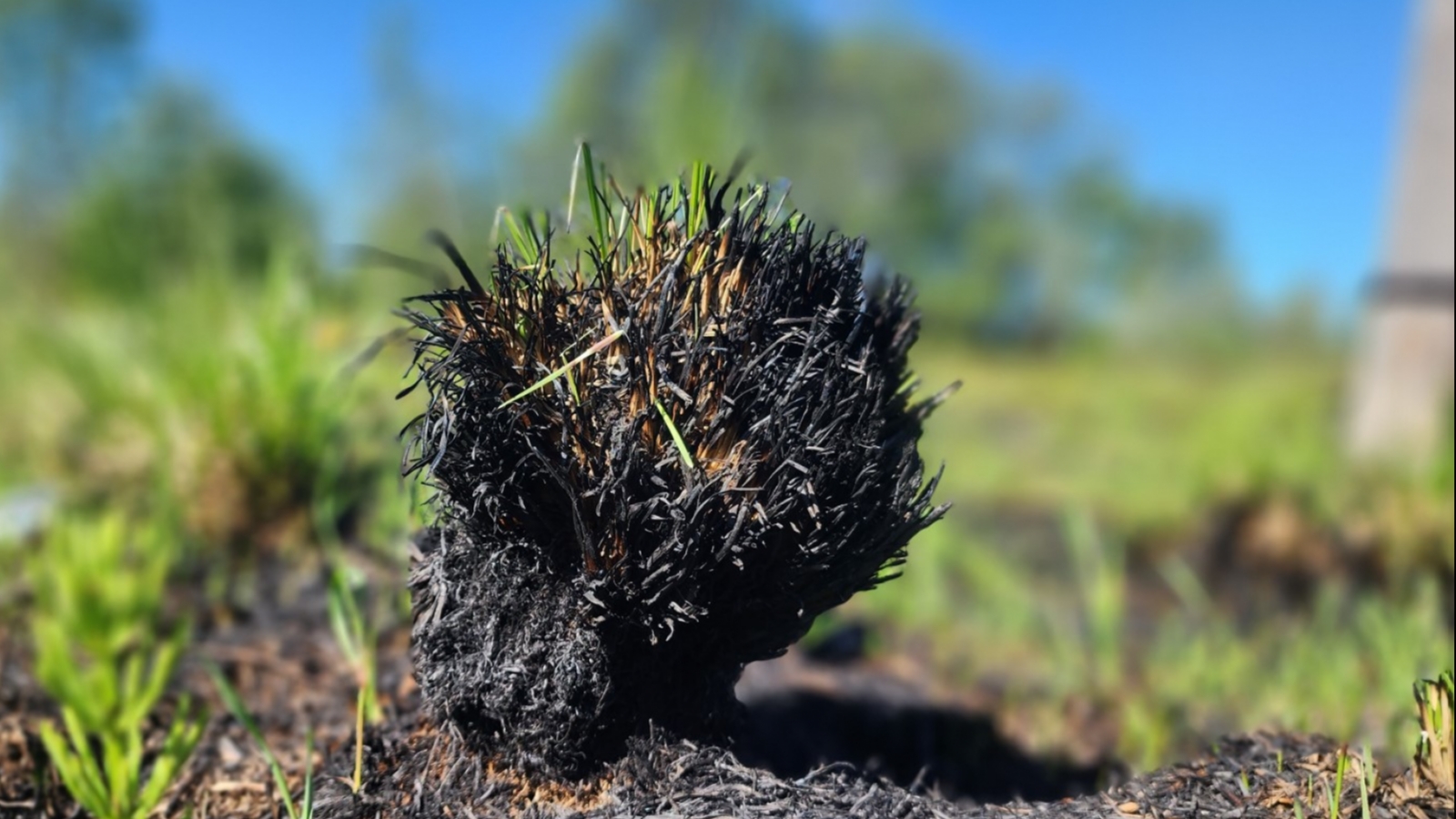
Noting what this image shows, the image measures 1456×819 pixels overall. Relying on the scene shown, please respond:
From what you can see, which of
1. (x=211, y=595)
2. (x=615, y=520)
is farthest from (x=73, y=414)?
(x=615, y=520)

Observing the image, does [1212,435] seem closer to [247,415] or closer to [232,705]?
[247,415]

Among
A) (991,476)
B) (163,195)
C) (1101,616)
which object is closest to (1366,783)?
(1101,616)

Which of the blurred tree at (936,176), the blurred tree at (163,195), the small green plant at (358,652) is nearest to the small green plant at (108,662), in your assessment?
the small green plant at (358,652)

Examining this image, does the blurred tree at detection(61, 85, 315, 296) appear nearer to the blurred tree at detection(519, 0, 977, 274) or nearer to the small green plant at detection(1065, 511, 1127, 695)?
the small green plant at detection(1065, 511, 1127, 695)

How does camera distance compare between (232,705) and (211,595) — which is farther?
(211,595)

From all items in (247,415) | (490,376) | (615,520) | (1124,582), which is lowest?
(615,520)

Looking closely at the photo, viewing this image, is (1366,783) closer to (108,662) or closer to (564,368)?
(564,368)

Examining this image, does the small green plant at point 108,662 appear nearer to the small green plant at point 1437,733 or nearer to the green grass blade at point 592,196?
the green grass blade at point 592,196

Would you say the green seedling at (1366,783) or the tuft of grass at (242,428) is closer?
the green seedling at (1366,783)
